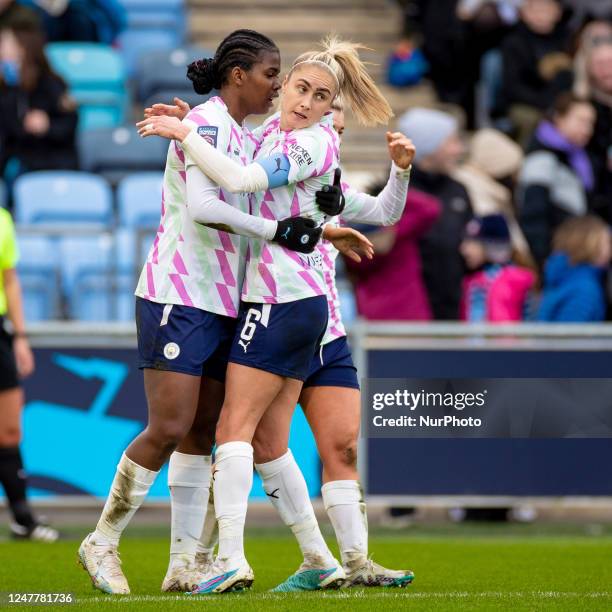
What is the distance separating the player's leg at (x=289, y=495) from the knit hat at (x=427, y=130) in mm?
5207

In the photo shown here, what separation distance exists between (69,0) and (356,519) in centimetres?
988

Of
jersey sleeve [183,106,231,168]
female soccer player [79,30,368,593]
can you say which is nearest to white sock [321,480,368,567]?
female soccer player [79,30,368,593]

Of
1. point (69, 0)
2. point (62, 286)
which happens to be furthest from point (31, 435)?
point (69, 0)

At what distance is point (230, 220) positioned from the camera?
5.92 m

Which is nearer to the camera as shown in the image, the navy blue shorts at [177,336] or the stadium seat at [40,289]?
the navy blue shorts at [177,336]

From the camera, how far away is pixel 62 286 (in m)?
11.5

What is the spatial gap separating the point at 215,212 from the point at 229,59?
2.21ft

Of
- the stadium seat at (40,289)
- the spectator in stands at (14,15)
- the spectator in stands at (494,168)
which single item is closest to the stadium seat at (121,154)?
the spectator in stands at (14,15)

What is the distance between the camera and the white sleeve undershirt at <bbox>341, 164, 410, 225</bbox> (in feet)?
21.6

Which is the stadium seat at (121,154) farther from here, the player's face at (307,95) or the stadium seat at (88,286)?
the player's face at (307,95)

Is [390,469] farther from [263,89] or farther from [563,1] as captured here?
[563,1]

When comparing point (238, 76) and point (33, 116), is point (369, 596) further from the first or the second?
point (33, 116)

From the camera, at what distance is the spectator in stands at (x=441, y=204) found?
11.0 metres

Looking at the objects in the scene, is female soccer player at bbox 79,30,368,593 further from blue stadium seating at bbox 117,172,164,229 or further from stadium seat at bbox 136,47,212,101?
stadium seat at bbox 136,47,212,101
